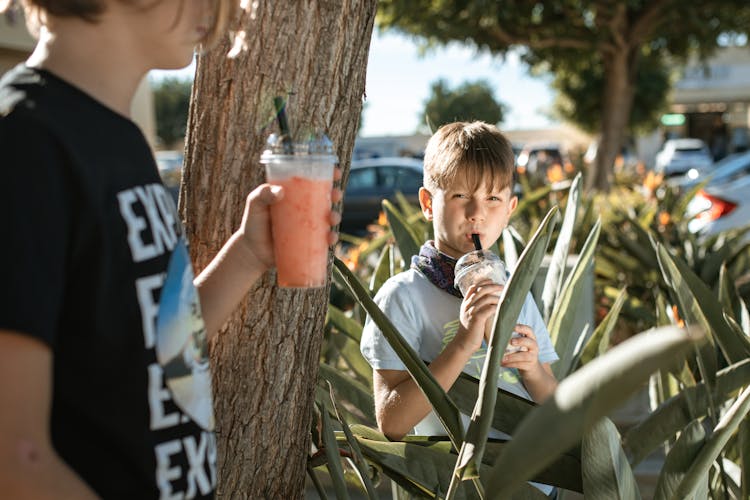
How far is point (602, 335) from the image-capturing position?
2564 mm

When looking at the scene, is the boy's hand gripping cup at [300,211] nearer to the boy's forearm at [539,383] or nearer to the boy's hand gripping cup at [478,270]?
the boy's hand gripping cup at [478,270]

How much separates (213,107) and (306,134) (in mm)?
282

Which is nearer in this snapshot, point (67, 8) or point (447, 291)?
point (67, 8)

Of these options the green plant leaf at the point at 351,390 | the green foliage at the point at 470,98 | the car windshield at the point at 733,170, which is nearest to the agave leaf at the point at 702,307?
the green plant leaf at the point at 351,390

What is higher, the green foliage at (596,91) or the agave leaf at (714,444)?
the green foliage at (596,91)

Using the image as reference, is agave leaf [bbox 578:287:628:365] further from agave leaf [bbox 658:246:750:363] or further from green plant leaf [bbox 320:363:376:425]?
green plant leaf [bbox 320:363:376:425]

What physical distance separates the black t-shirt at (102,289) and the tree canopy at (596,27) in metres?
11.0

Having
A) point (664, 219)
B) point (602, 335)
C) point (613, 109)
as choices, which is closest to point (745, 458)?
point (602, 335)

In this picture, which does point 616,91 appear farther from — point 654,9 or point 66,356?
point 66,356

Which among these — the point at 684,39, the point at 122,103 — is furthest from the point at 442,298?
the point at 684,39

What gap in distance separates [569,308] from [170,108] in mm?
64780

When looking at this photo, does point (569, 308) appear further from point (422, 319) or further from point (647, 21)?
point (647, 21)

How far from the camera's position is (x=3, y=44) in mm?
13773

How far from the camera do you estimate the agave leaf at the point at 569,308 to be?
7.64ft
